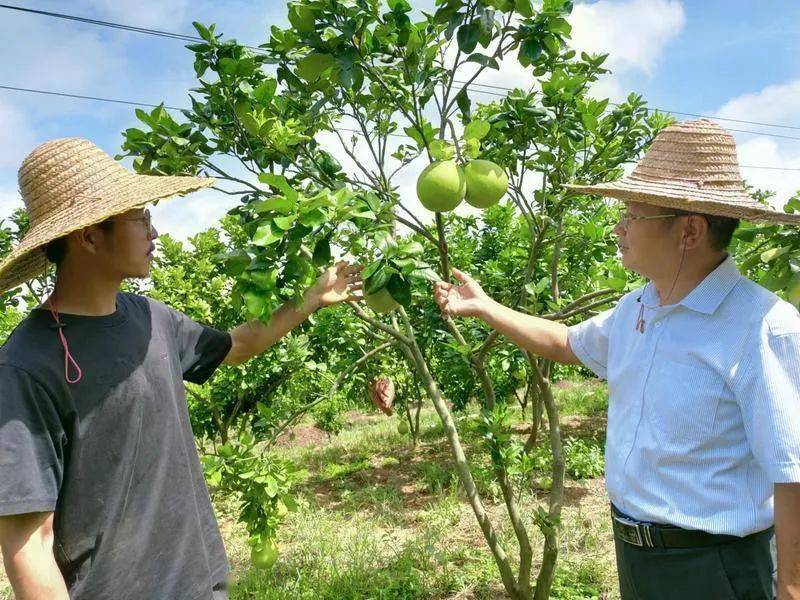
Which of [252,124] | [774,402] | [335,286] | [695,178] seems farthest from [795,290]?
[252,124]

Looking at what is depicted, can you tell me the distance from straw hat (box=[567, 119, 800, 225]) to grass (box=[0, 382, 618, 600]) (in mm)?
1357

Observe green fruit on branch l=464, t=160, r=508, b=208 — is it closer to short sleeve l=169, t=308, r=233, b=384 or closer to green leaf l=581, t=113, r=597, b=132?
green leaf l=581, t=113, r=597, b=132

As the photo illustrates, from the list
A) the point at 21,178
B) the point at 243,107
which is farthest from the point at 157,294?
the point at 21,178

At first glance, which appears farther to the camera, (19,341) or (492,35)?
(492,35)

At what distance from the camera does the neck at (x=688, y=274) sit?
56.7 inches

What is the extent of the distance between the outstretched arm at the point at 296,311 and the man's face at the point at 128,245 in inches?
16.7

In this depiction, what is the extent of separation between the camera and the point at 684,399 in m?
1.35

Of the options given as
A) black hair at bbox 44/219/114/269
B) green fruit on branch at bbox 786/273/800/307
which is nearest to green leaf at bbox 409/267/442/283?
black hair at bbox 44/219/114/269

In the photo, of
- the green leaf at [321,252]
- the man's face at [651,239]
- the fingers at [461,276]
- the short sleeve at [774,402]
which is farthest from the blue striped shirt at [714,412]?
the green leaf at [321,252]

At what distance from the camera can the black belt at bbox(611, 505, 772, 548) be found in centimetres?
134

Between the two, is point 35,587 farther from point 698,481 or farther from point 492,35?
point 492,35

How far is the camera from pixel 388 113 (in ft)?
9.80

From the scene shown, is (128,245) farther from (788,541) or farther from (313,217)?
(788,541)

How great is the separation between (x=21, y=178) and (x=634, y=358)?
1.58 meters
